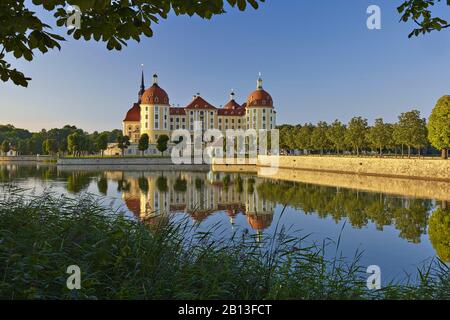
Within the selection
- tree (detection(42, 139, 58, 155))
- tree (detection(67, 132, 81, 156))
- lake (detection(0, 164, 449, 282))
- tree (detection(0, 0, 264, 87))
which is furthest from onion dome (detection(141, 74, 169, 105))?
tree (detection(0, 0, 264, 87))

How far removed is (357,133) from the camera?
57.8 m

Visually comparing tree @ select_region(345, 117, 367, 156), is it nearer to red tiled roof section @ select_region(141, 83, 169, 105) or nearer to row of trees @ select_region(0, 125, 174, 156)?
row of trees @ select_region(0, 125, 174, 156)

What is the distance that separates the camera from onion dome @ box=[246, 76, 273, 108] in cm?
9450

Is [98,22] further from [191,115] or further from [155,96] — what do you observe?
[191,115]

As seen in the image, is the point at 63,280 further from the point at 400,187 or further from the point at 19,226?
the point at 400,187

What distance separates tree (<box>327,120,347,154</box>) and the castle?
100 ft

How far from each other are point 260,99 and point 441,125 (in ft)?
196

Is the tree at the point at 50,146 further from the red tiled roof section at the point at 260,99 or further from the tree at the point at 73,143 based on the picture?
the red tiled roof section at the point at 260,99

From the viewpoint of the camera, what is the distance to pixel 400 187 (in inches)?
1125

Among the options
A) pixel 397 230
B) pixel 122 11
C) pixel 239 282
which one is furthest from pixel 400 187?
pixel 122 11

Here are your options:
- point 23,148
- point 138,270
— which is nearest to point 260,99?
point 23,148

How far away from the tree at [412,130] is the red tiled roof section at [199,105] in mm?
53292

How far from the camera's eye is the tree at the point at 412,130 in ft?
151
